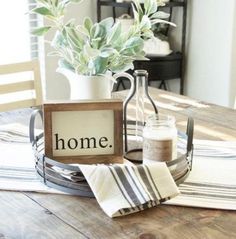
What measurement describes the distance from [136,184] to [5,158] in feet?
1.49

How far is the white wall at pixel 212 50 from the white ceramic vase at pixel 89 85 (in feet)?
5.97

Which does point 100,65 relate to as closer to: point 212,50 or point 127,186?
point 127,186

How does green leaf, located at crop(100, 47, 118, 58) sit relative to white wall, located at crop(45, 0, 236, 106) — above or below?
above

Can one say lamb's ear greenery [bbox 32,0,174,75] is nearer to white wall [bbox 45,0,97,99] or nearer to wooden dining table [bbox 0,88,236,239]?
wooden dining table [bbox 0,88,236,239]

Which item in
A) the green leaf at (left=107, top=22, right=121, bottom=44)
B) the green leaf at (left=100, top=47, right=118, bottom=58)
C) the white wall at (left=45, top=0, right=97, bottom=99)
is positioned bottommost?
the white wall at (left=45, top=0, right=97, bottom=99)

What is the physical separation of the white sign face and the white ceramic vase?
0.46 ft

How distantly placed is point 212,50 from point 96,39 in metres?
1.97

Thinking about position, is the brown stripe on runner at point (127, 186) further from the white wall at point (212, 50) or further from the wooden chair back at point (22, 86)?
the white wall at point (212, 50)

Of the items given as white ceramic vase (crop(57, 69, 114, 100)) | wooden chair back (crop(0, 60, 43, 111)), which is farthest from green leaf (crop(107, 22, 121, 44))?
wooden chair back (crop(0, 60, 43, 111))

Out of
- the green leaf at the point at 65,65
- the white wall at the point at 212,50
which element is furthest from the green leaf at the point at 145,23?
the white wall at the point at 212,50

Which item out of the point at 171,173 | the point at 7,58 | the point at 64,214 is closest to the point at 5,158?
the point at 64,214

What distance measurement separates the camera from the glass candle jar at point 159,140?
116 cm

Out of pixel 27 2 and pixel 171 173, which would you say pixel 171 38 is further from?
pixel 171 173

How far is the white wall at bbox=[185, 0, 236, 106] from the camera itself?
2.94 metres
